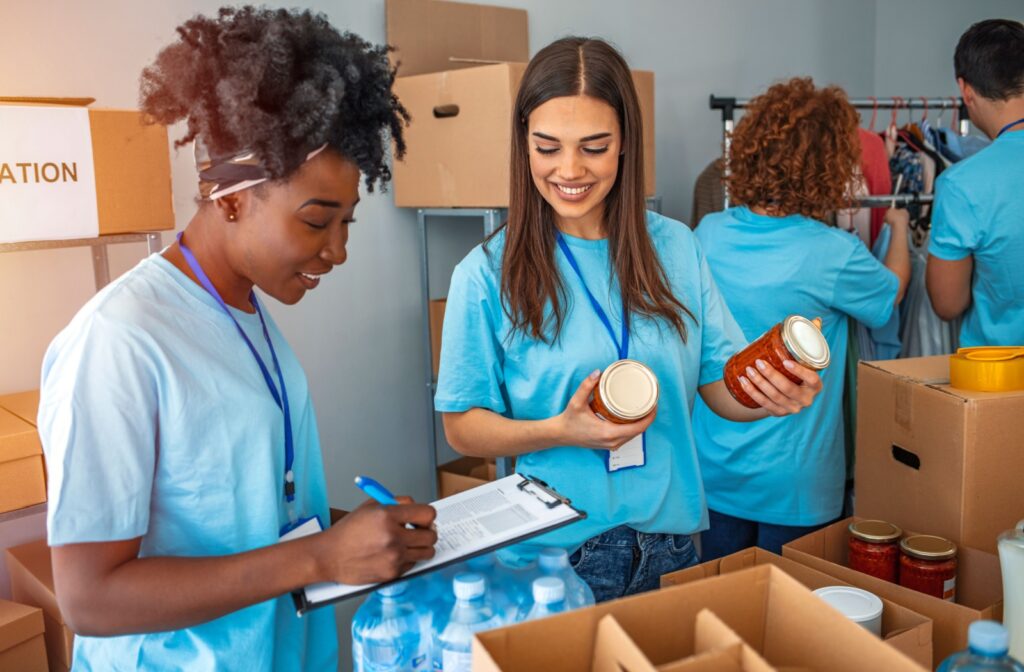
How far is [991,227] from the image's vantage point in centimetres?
230

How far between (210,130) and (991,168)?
6.63 feet

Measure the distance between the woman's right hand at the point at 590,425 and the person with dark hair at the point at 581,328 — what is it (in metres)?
0.10

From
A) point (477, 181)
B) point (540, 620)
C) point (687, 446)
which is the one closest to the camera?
point (540, 620)

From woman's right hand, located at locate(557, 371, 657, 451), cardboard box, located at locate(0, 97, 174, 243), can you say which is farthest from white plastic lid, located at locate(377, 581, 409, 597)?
cardboard box, located at locate(0, 97, 174, 243)

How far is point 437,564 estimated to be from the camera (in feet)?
3.25

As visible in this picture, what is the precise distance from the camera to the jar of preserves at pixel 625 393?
4.09ft

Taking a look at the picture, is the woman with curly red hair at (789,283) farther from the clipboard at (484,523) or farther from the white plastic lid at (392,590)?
the white plastic lid at (392,590)

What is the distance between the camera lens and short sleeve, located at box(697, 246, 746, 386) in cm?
156

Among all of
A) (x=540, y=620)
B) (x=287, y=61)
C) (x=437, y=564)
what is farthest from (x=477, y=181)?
(x=540, y=620)

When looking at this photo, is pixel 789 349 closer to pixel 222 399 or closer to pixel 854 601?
pixel 854 601

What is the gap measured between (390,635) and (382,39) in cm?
211

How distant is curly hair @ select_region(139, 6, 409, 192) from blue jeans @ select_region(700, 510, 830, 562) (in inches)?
65.3

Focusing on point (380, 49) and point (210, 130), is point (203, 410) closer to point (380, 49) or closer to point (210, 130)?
point (210, 130)

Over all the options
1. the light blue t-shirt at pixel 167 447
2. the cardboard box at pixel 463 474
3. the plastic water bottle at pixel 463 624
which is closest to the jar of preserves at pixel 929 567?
the plastic water bottle at pixel 463 624
